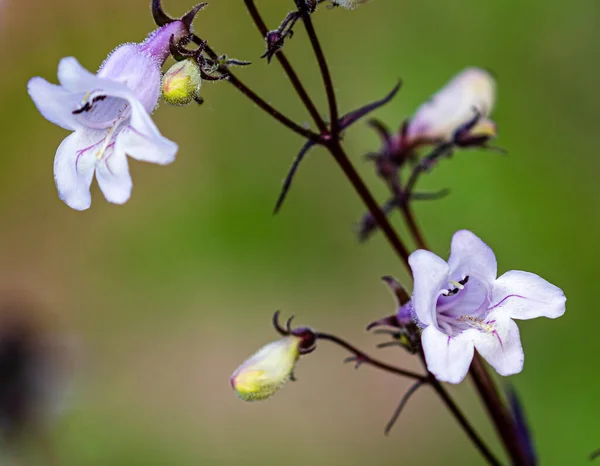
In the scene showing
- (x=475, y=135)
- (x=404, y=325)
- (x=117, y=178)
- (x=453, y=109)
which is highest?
(x=453, y=109)

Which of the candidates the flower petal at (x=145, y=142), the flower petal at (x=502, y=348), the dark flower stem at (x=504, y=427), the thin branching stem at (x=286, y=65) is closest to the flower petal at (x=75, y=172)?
the flower petal at (x=145, y=142)

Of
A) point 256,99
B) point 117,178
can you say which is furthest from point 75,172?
point 256,99

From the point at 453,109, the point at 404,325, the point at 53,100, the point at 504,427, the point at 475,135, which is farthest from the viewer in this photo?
the point at 453,109

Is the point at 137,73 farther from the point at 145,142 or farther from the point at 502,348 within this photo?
the point at 502,348

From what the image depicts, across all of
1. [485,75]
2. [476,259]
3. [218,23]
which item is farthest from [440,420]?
[218,23]

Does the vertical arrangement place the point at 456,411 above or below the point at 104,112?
below

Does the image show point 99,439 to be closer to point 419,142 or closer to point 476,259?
point 419,142

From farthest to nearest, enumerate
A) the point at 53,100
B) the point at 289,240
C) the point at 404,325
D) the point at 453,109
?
1. the point at 289,240
2. the point at 453,109
3. the point at 404,325
4. the point at 53,100
